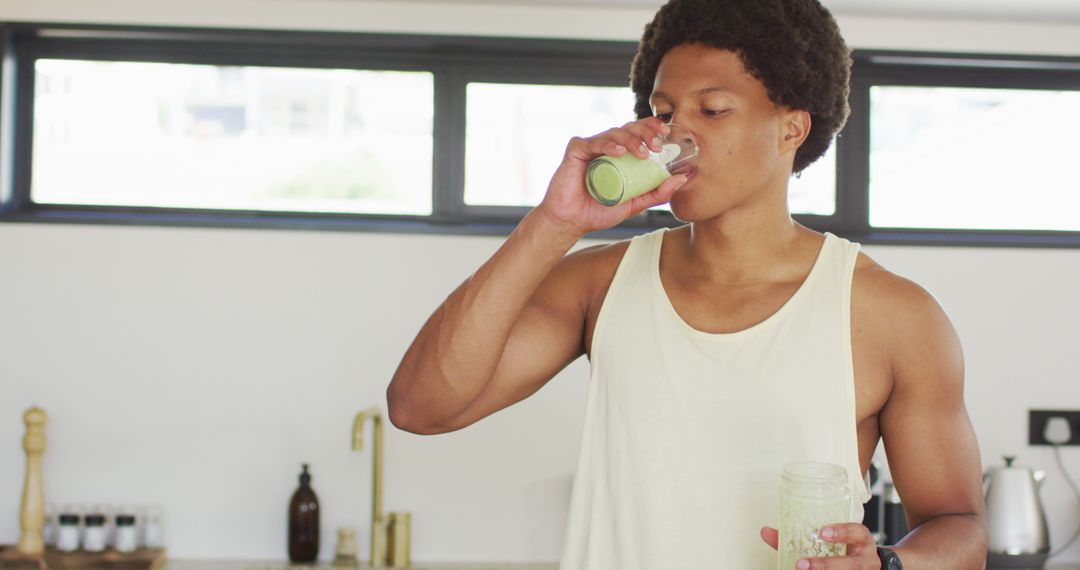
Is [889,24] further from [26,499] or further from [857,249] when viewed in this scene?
[26,499]

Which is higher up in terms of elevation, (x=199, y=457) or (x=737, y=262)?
(x=737, y=262)

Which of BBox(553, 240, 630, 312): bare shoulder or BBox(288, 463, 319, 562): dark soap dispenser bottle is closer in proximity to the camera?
BBox(553, 240, 630, 312): bare shoulder

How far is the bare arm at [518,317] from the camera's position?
116 centimetres

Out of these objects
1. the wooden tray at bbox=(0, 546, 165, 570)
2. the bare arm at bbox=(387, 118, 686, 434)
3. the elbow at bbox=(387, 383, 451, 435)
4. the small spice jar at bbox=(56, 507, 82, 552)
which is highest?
the bare arm at bbox=(387, 118, 686, 434)

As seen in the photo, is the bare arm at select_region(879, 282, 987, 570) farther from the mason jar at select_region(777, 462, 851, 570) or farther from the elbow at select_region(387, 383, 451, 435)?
the elbow at select_region(387, 383, 451, 435)

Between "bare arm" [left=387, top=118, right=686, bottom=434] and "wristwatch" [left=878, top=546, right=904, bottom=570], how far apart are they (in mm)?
406

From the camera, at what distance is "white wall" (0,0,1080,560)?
2758 millimetres

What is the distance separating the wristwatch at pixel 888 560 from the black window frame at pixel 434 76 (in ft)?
5.86

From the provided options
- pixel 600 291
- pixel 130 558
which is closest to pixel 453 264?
pixel 130 558

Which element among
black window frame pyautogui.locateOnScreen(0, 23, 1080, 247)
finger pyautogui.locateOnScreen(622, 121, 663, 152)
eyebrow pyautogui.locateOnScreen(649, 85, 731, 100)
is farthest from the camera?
black window frame pyautogui.locateOnScreen(0, 23, 1080, 247)

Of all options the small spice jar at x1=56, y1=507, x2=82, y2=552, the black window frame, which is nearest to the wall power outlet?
the black window frame

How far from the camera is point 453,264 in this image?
2781 millimetres

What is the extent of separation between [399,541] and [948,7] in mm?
1882

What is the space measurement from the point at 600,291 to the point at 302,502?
1.60m
